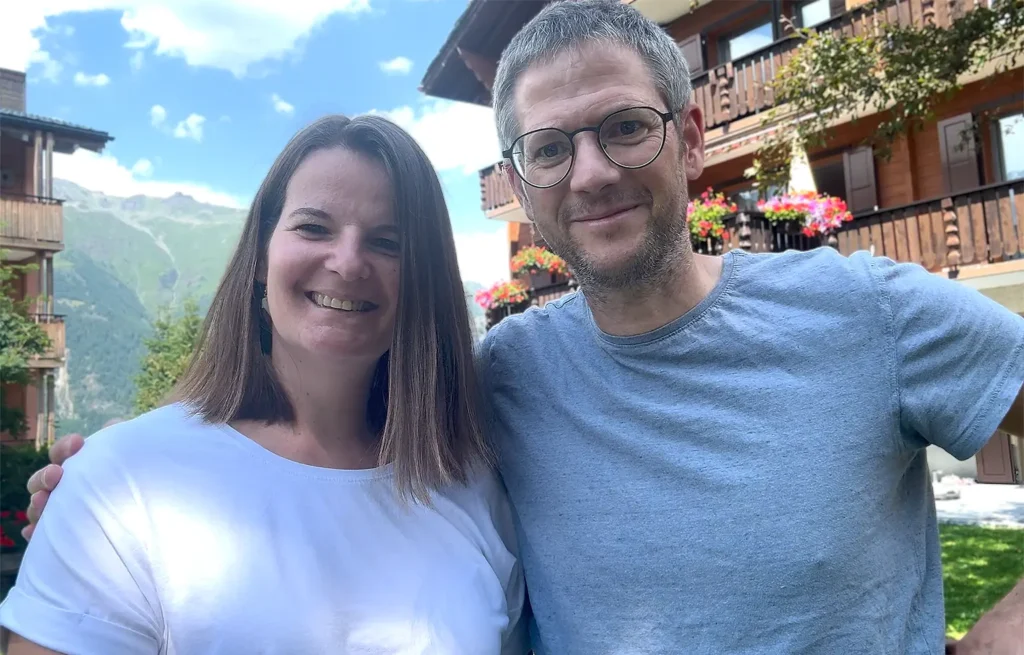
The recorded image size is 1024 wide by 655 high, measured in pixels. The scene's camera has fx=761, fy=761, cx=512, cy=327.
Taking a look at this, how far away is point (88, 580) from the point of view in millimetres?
1335

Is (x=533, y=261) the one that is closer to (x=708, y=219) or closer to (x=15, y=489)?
(x=708, y=219)

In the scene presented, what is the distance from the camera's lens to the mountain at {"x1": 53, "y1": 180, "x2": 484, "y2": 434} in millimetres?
23739

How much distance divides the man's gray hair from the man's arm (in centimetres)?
96

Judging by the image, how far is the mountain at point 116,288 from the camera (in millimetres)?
23739

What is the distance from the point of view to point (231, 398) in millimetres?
1763

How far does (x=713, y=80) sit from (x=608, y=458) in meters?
12.3

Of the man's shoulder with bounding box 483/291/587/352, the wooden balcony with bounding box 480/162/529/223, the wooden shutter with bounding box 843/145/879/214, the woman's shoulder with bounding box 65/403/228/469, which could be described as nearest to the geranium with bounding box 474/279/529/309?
the wooden balcony with bounding box 480/162/529/223

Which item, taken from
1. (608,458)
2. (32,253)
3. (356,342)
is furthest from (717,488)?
(32,253)

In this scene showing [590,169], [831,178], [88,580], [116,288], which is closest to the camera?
[88,580]

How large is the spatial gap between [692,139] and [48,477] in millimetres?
1646

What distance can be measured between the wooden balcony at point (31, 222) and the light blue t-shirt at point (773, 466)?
81.8ft

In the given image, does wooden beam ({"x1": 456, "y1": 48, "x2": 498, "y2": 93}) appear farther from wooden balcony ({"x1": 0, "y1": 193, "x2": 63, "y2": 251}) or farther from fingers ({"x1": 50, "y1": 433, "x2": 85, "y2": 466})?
fingers ({"x1": 50, "y1": 433, "x2": 85, "y2": 466})

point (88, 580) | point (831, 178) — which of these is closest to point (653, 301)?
point (88, 580)

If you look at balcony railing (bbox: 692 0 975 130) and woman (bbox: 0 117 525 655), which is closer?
woman (bbox: 0 117 525 655)
